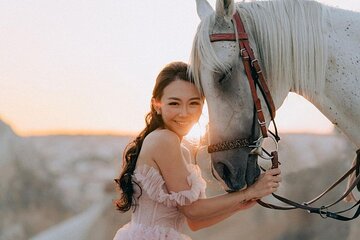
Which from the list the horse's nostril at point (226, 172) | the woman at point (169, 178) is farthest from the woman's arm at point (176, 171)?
the horse's nostril at point (226, 172)

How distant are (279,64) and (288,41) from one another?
0.33 feet

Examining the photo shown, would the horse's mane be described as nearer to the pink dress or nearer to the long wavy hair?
the long wavy hair

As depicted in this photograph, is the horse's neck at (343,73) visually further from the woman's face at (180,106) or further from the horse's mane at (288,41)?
the woman's face at (180,106)

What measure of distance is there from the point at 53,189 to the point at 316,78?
10.3 meters

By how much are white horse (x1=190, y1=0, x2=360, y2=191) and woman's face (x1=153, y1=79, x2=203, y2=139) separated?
0.13 m

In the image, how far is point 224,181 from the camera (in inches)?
120

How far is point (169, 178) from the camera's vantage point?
3189 mm

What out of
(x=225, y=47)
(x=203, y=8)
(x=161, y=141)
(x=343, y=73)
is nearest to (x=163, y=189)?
(x=161, y=141)

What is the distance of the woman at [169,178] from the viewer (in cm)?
317

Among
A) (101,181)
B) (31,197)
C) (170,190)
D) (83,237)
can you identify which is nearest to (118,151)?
(101,181)

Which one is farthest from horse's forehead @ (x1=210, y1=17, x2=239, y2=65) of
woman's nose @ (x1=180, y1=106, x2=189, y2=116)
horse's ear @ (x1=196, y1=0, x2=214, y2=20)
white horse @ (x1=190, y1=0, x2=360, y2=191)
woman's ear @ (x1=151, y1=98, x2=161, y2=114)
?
woman's ear @ (x1=151, y1=98, x2=161, y2=114)

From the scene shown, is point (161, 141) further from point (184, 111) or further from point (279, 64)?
point (279, 64)

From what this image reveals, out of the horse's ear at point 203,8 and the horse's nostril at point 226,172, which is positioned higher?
the horse's ear at point 203,8

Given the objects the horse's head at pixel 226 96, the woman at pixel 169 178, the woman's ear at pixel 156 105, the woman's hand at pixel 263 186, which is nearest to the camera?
the horse's head at pixel 226 96
